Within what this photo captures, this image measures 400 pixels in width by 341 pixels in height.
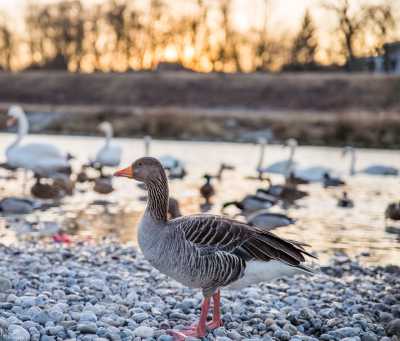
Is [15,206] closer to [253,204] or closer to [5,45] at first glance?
[253,204]

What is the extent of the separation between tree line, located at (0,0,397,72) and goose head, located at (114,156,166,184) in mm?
56379

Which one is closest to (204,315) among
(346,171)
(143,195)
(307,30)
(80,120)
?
(143,195)

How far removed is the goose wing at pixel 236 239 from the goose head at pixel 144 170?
0.46 m

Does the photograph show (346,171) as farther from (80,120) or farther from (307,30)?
(307,30)

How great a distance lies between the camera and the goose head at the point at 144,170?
534 centimetres

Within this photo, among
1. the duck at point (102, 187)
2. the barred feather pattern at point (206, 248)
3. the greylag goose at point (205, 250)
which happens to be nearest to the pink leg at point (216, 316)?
the greylag goose at point (205, 250)

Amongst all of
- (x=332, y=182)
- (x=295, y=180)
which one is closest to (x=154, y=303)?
(x=332, y=182)

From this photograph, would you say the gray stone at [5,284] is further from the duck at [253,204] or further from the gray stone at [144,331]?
the duck at [253,204]

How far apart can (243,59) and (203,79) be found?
12.6 meters

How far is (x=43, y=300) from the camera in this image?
5676mm

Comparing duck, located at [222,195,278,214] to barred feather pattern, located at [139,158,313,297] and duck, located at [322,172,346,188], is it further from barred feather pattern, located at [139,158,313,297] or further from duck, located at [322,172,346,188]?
barred feather pattern, located at [139,158,313,297]

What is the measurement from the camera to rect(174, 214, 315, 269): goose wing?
16.4ft

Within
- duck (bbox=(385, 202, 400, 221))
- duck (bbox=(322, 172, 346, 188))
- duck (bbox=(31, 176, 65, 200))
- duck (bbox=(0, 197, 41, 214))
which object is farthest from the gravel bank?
duck (bbox=(322, 172, 346, 188))

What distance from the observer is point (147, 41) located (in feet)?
227
